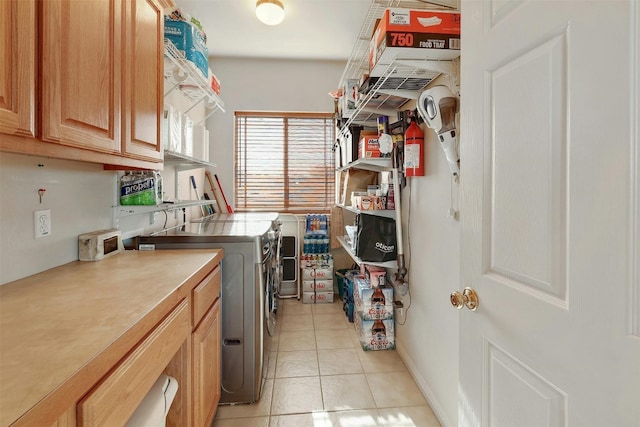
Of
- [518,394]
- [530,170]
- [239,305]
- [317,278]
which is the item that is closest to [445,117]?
[530,170]

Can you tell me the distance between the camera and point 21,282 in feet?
3.40

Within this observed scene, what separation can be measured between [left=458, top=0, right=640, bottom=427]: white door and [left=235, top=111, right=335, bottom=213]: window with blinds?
2.81 m

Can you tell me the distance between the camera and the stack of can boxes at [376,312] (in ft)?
7.38

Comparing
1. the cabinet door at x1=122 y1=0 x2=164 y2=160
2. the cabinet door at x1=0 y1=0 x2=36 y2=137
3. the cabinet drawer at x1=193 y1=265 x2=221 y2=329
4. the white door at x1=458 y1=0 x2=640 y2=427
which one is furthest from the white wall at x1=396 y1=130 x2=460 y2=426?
the cabinet door at x1=0 y1=0 x2=36 y2=137

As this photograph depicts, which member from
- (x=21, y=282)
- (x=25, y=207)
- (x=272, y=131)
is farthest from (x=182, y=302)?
(x=272, y=131)

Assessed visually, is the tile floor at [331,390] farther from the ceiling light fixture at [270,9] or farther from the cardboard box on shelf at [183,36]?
the ceiling light fixture at [270,9]

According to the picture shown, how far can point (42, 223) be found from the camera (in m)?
1.15

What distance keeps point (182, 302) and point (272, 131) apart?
286 cm

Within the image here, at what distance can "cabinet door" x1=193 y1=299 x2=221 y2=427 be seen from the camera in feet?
4.13

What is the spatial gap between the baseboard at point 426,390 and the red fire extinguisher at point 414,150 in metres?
1.27

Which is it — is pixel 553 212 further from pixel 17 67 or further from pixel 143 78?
pixel 143 78

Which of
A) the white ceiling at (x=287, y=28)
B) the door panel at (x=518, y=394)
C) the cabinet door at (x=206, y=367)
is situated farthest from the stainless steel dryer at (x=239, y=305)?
the white ceiling at (x=287, y=28)

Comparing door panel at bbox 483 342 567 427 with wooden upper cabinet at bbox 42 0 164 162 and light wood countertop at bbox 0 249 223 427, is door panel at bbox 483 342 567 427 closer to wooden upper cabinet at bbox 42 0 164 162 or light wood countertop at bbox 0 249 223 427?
light wood countertop at bbox 0 249 223 427

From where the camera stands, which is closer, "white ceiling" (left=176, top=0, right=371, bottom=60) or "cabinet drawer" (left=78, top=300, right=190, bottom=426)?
"cabinet drawer" (left=78, top=300, right=190, bottom=426)
